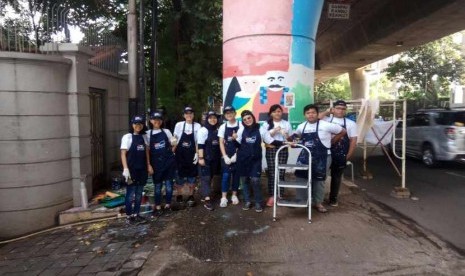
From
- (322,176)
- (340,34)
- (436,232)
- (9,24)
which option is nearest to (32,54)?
(9,24)

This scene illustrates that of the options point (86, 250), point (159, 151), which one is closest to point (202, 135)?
point (159, 151)

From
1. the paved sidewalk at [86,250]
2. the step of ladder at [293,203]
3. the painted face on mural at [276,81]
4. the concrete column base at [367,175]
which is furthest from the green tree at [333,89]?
the paved sidewalk at [86,250]

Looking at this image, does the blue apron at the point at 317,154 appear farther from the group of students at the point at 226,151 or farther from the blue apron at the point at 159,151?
the blue apron at the point at 159,151

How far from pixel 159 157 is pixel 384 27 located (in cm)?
1272

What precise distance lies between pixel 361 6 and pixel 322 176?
38.6 ft

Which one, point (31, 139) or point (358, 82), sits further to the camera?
point (358, 82)

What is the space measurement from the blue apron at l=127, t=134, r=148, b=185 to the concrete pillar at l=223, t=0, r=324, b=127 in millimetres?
2347

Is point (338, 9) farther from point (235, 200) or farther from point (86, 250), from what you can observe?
point (86, 250)

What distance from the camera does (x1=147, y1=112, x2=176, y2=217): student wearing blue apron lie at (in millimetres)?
6395

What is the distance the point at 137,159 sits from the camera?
6.14 meters

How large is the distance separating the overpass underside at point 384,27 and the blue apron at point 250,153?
353 inches

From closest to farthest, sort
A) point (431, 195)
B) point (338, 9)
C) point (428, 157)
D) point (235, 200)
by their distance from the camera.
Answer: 1. point (235, 200)
2. point (431, 195)
3. point (428, 157)
4. point (338, 9)

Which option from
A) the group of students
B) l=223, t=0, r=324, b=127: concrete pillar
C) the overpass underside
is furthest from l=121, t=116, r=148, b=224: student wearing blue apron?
the overpass underside

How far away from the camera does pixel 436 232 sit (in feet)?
19.2
